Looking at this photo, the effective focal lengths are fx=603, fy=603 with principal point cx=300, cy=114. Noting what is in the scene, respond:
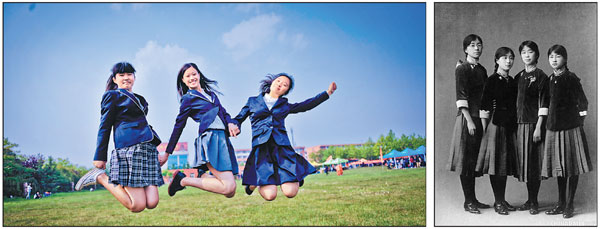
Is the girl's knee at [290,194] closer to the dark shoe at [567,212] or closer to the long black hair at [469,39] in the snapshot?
the long black hair at [469,39]

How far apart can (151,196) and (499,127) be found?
2940mm

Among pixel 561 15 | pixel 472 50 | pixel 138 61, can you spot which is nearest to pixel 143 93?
pixel 138 61

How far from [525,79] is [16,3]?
4.34 meters

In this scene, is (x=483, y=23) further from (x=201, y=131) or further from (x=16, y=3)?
(x=16, y=3)

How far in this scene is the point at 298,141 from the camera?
5137mm

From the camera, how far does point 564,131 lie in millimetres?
4945

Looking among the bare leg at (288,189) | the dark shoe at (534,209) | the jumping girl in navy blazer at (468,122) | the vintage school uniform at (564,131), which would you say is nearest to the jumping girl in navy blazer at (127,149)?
the bare leg at (288,189)

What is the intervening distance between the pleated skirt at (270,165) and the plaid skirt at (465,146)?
1.37m

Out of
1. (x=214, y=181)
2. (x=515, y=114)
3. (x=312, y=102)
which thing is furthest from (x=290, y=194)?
(x=515, y=114)

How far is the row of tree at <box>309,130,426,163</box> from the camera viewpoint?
5207mm

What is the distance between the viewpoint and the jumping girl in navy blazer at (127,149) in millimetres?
4930

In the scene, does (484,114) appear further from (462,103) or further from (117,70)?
(117,70)

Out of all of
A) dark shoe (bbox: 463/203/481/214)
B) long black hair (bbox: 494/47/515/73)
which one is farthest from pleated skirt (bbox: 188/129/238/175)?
long black hair (bbox: 494/47/515/73)

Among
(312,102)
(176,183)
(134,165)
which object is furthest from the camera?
(312,102)
